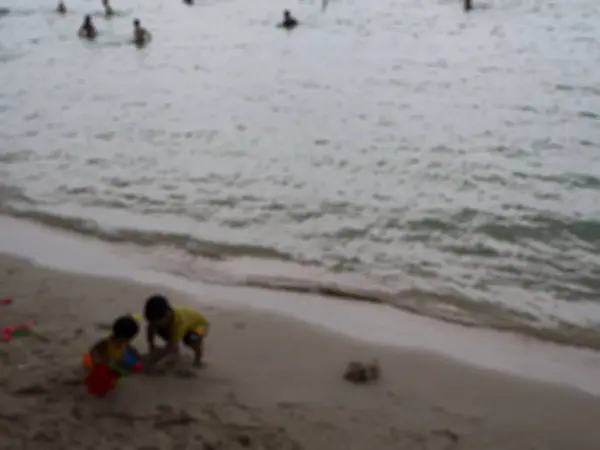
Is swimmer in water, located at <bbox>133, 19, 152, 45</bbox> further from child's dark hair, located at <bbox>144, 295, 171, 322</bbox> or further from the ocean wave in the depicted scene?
child's dark hair, located at <bbox>144, 295, 171, 322</bbox>

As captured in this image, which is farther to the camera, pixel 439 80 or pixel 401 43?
pixel 401 43

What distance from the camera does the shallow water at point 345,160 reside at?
7.07 m

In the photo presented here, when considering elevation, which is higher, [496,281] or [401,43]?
[401,43]

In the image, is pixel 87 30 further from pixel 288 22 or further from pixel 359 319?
pixel 359 319

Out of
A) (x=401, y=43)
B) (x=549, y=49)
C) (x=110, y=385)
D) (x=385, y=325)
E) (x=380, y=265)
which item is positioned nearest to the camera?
(x=110, y=385)

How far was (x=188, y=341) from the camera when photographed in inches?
189

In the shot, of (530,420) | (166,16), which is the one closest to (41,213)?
(530,420)

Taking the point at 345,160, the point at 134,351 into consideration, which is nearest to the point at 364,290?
the point at 134,351

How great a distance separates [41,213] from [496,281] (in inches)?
200

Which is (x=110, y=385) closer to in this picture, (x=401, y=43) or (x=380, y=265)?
(x=380, y=265)

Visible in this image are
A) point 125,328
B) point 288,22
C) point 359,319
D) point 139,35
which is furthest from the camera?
point 288,22

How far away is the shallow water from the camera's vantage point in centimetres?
707

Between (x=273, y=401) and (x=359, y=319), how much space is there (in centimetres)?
165

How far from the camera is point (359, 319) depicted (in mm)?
6125
